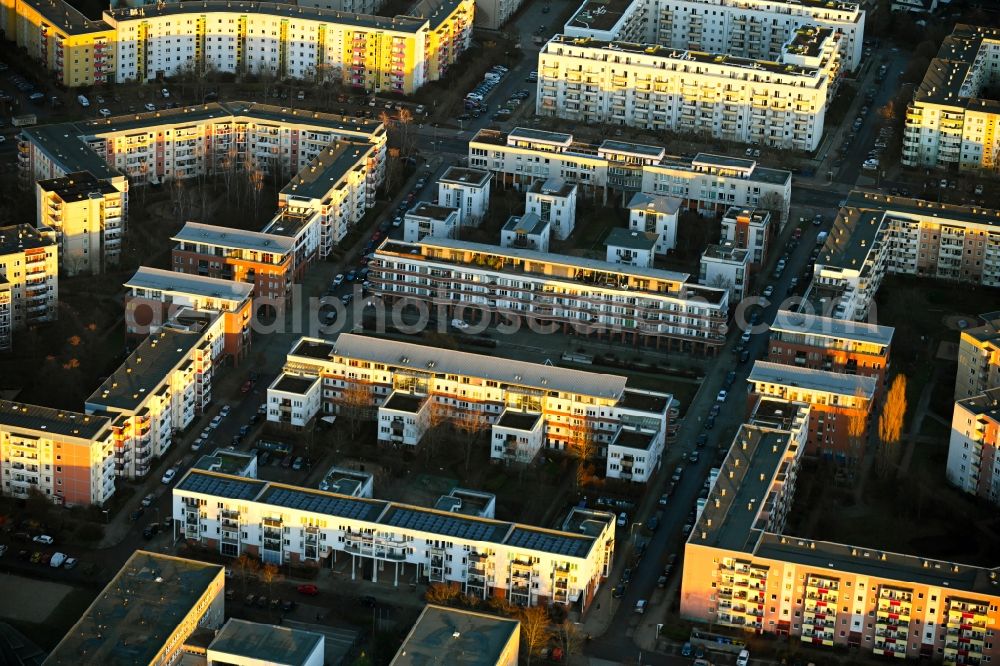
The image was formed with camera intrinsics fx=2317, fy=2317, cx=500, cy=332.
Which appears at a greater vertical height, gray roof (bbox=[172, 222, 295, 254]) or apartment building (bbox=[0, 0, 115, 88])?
apartment building (bbox=[0, 0, 115, 88])

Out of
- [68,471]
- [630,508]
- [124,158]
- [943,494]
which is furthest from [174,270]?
[943,494]

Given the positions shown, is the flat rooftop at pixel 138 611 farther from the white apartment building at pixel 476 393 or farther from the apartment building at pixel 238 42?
the apartment building at pixel 238 42

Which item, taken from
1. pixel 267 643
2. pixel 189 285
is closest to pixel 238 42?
pixel 189 285

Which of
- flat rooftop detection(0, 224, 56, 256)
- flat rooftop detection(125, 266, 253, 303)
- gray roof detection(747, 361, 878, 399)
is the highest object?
flat rooftop detection(0, 224, 56, 256)

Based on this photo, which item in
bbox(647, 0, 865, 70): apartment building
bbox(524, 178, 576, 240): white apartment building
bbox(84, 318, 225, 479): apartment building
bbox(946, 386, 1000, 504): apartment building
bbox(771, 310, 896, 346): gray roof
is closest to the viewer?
bbox(84, 318, 225, 479): apartment building

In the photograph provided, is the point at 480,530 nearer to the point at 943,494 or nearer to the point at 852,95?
the point at 943,494

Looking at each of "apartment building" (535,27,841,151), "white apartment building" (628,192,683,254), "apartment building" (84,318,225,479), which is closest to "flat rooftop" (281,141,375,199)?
"apartment building" (84,318,225,479)

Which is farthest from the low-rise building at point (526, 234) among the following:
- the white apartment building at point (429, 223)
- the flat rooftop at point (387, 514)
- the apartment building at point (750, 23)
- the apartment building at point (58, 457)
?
the apartment building at point (750, 23)

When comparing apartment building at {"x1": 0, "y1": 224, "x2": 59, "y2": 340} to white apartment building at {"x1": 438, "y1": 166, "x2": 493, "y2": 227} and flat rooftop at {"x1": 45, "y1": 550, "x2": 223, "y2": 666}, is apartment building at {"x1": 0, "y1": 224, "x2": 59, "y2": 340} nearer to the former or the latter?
white apartment building at {"x1": 438, "y1": 166, "x2": 493, "y2": 227}
